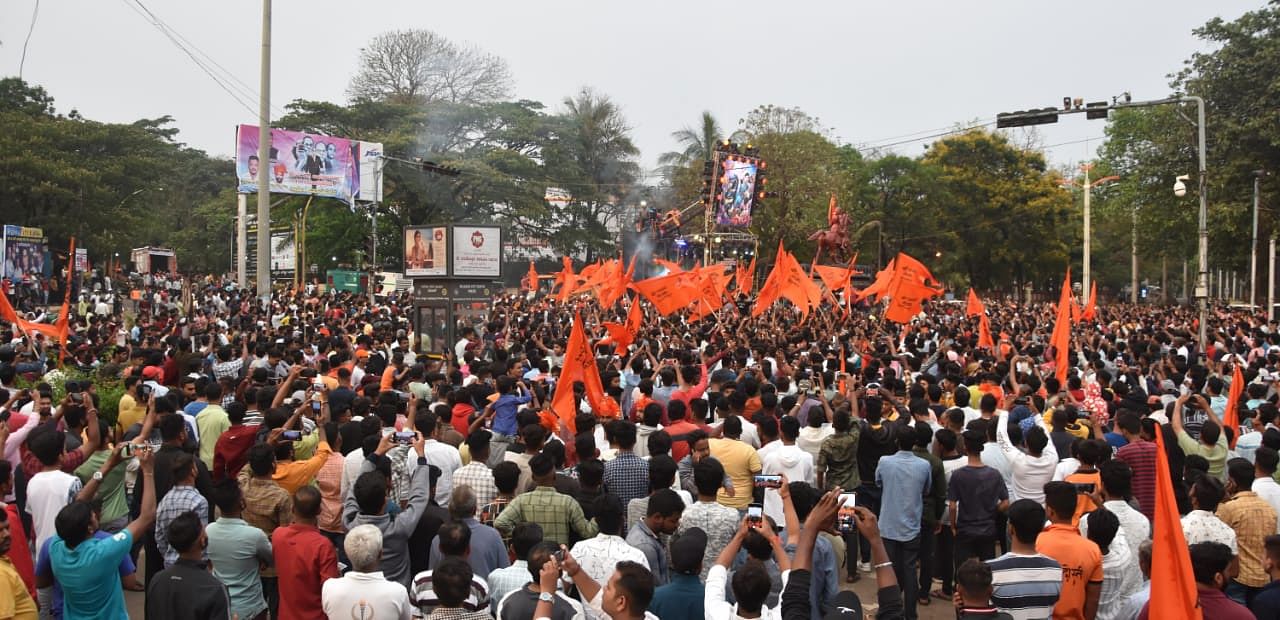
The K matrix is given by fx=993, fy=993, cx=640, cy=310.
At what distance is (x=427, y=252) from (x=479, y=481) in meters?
11.1

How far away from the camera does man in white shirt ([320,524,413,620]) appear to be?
14.6ft

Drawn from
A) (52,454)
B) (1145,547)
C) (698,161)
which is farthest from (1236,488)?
(698,161)

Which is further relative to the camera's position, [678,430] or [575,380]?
[575,380]

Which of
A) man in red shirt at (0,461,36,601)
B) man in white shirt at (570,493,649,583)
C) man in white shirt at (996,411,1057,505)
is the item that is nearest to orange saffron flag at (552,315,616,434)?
man in white shirt at (570,493,649,583)

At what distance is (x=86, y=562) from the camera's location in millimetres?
4570

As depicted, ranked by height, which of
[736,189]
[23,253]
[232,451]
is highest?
[736,189]

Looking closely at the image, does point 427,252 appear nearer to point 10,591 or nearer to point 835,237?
point 10,591

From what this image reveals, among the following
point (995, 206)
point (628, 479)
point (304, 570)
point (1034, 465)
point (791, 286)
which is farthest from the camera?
point (995, 206)

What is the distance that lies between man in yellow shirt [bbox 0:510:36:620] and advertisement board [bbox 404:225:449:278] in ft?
39.1

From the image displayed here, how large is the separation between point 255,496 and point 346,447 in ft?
3.22

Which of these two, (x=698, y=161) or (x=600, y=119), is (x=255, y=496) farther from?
(x=600, y=119)

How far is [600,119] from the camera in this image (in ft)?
198

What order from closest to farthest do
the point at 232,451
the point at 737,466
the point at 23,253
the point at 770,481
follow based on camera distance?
the point at 770,481 < the point at 737,466 < the point at 232,451 < the point at 23,253

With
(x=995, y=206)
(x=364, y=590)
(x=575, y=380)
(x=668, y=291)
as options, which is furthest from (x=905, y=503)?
(x=995, y=206)
